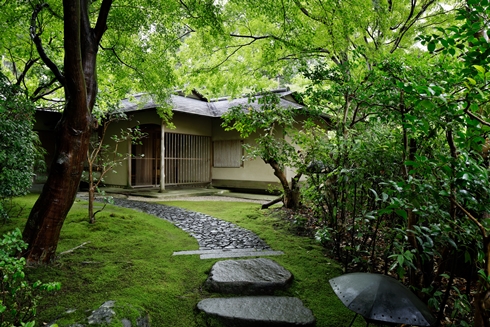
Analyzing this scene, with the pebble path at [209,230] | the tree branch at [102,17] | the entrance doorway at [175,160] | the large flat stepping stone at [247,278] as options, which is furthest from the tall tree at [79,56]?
the entrance doorway at [175,160]

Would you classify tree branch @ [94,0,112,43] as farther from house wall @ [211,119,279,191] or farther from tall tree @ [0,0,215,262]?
house wall @ [211,119,279,191]

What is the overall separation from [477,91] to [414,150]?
123 cm

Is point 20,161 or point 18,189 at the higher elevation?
point 20,161

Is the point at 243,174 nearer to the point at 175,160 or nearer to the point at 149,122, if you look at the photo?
the point at 175,160

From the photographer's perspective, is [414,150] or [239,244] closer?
[414,150]

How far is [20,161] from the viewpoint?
17.4ft

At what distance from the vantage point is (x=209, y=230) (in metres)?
5.99

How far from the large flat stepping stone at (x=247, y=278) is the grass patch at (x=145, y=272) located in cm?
13

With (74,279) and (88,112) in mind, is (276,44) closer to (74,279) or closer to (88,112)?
(88,112)

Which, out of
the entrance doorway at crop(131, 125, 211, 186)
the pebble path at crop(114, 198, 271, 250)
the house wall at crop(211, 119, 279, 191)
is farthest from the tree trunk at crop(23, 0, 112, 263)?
the entrance doorway at crop(131, 125, 211, 186)

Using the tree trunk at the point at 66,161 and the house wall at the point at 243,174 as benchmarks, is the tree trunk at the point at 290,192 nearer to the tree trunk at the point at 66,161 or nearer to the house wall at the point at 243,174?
the house wall at the point at 243,174

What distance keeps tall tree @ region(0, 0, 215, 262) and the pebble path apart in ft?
7.29

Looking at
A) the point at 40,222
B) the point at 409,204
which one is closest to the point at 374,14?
the point at 409,204

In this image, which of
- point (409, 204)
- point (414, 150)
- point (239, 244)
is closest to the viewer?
point (409, 204)
